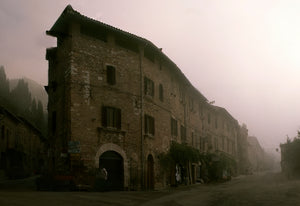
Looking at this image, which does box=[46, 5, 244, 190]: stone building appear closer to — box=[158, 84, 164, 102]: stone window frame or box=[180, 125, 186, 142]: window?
box=[158, 84, 164, 102]: stone window frame

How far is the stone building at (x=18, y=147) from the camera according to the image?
121 ft

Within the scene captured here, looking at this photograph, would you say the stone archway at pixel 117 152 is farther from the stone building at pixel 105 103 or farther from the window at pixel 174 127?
the window at pixel 174 127

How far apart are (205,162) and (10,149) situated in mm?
19516

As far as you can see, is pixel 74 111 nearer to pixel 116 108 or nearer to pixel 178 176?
pixel 116 108

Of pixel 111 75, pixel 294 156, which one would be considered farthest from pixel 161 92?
pixel 294 156

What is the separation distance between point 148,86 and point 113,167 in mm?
6269

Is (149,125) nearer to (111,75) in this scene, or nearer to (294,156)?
(111,75)

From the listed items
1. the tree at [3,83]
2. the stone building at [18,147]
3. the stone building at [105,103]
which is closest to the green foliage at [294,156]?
the stone building at [105,103]

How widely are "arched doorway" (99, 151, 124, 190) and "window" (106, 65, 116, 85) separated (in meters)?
4.23

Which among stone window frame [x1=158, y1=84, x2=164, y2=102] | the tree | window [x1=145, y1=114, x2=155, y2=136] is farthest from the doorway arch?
the tree

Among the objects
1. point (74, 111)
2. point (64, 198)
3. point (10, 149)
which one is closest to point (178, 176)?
point (74, 111)

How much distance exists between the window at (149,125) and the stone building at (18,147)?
16655mm

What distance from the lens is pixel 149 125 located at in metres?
25.3

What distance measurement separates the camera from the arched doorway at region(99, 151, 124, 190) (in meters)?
21.8
